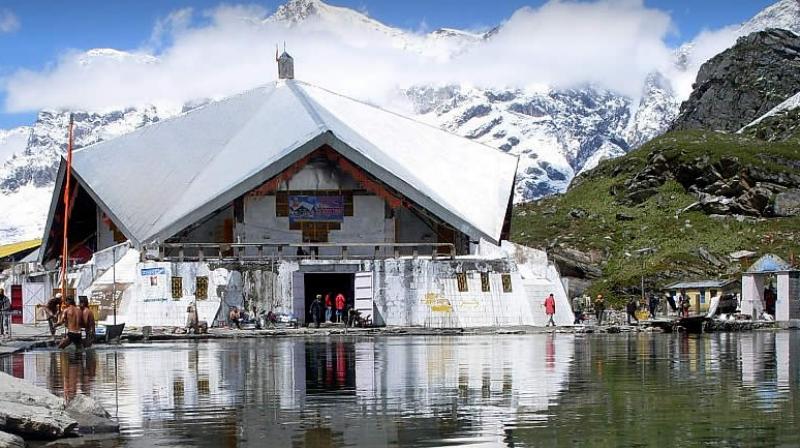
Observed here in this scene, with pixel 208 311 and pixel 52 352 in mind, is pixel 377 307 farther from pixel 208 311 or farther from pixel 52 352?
pixel 52 352

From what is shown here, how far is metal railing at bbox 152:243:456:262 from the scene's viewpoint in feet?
143

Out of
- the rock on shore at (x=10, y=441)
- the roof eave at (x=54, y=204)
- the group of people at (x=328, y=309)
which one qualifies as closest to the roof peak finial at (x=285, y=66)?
the roof eave at (x=54, y=204)

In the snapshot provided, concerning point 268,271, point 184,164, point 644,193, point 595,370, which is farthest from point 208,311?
point 644,193

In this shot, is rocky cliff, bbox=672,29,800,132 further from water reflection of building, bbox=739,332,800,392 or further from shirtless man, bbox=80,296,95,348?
shirtless man, bbox=80,296,95,348

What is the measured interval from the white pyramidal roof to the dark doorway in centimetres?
387

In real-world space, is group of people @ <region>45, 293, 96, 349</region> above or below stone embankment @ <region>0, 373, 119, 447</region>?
above

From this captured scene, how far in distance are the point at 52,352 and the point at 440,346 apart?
8216 millimetres

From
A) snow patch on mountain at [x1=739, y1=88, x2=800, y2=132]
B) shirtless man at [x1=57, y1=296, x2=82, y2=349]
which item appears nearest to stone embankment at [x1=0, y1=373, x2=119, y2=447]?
shirtless man at [x1=57, y1=296, x2=82, y2=349]

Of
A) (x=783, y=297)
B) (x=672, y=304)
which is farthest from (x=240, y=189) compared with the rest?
(x=672, y=304)

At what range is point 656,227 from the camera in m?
76.0

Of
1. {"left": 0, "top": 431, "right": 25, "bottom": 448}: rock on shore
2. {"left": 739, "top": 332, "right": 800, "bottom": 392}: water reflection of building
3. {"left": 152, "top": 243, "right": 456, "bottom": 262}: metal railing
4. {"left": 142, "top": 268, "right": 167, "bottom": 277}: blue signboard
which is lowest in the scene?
{"left": 739, "top": 332, "right": 800, "bottom": 392}: water reflection of building

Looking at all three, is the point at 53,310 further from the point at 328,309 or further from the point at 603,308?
the point at 603,308

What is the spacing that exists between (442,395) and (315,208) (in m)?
34.8

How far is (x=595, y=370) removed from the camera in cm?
1912
